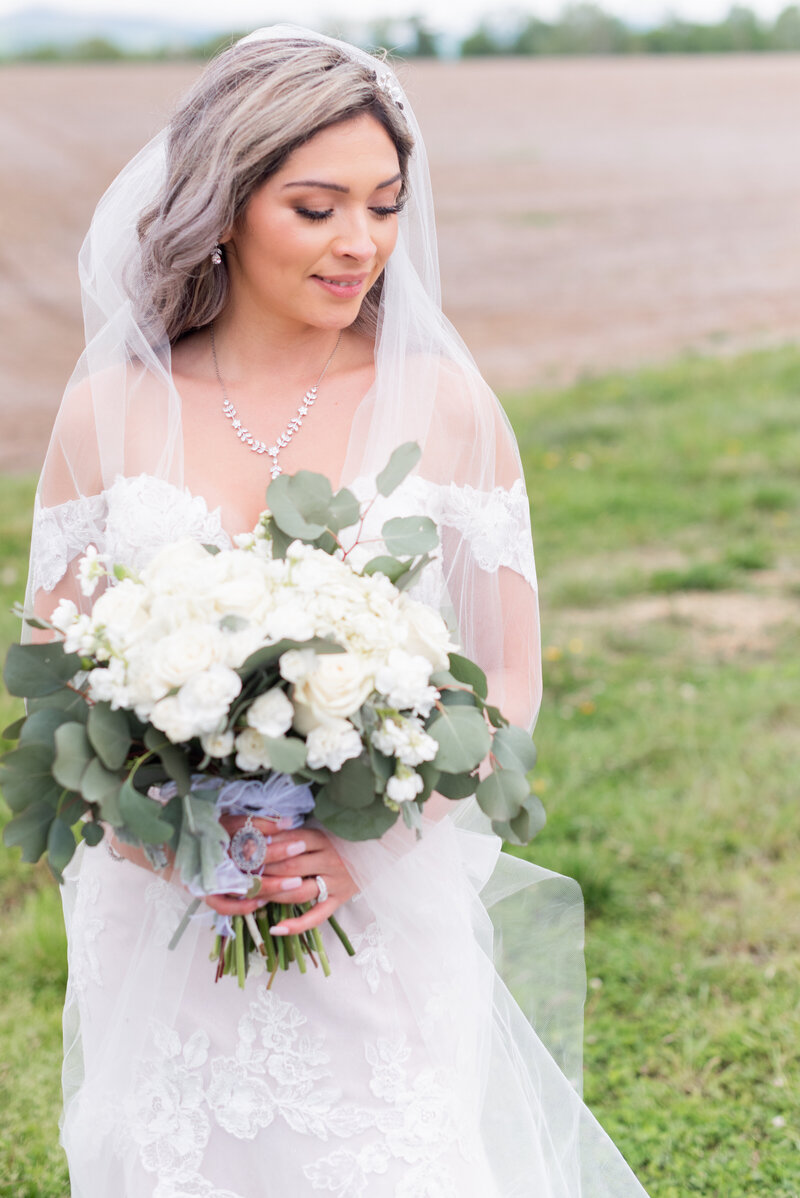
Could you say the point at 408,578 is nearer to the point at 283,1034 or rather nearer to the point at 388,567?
the point at 388,567

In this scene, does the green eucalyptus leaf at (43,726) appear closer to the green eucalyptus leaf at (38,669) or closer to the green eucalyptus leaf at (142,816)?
the green eucalyptus leaf at (38,669)

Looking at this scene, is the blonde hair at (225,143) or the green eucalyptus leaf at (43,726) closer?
the green eucalyptus leaf at (43,726)

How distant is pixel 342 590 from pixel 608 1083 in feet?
7.97

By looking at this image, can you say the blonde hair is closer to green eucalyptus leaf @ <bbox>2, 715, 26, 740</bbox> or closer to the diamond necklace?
the diamond necklace

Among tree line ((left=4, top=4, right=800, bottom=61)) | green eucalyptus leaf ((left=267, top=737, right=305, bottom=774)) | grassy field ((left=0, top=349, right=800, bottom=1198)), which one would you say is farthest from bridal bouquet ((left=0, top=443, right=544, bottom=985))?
tree line ((left=4, top=4, right=800, bottom=61))

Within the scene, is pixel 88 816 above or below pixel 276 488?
below

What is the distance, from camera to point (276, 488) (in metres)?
1.94

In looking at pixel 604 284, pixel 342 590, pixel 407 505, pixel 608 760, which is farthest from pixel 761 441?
pixel 604 284

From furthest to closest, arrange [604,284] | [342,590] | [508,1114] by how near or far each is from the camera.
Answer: [604,284]
[508,1114]
[342,590]

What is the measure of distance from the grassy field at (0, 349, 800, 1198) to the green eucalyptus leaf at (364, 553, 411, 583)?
7.06 feet

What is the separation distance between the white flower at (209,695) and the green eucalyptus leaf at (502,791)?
46 cm

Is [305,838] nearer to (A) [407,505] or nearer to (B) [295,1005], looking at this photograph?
(B) [295,1005]

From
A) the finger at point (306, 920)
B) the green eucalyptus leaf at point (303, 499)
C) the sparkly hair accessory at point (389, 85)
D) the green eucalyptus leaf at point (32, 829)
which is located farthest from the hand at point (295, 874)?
the sparkly hair accessory at point (389, 85)

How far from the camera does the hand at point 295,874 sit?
2.00m
